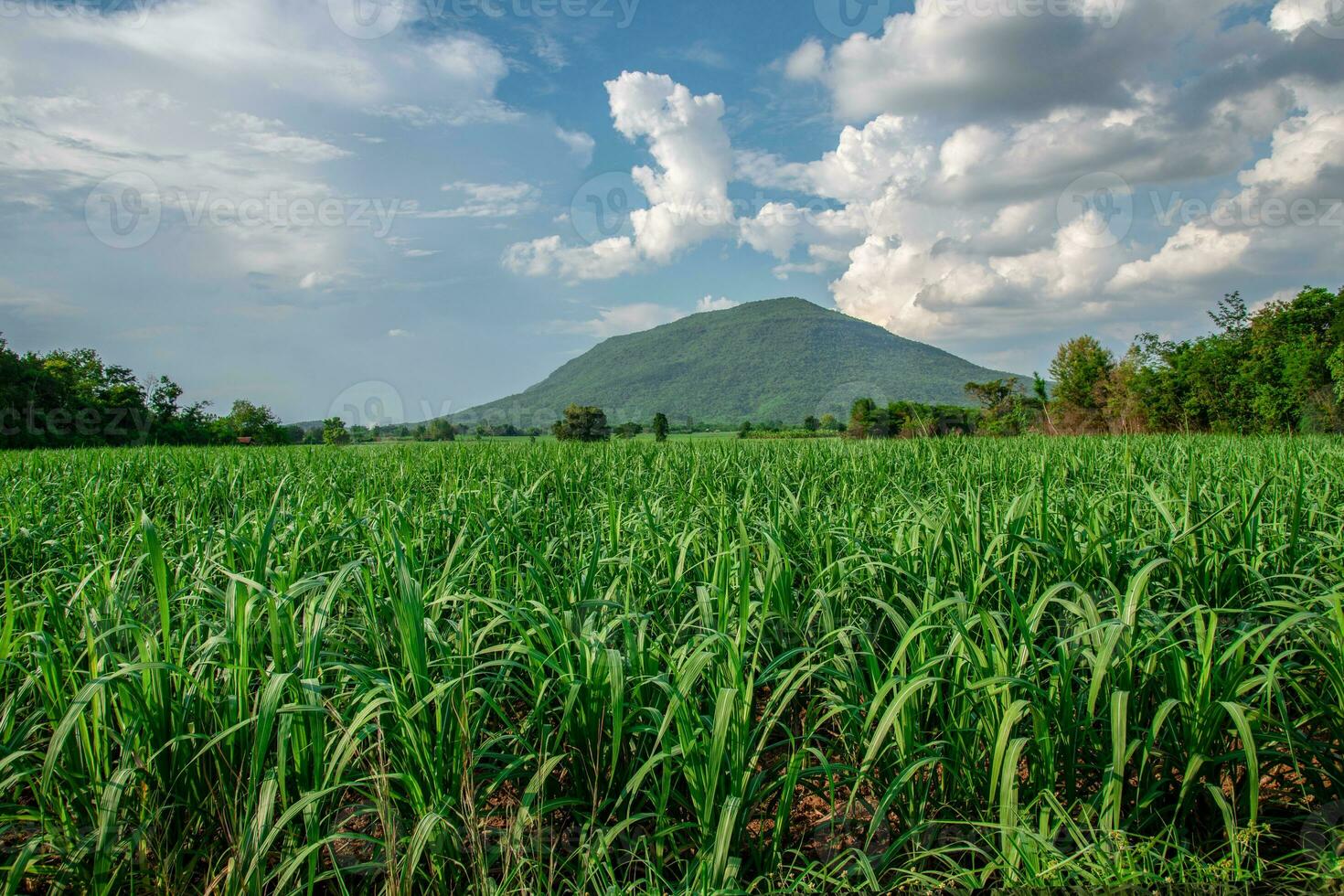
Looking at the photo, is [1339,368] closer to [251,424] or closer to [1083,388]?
[1083,388]

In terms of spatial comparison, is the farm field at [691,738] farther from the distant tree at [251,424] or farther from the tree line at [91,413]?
the distant tree at [251,424]

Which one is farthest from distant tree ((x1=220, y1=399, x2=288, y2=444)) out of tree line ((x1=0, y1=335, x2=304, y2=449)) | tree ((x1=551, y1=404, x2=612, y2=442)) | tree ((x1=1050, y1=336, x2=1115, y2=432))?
tree ((x1=1050, y1=336, x2=1115, y2=432))

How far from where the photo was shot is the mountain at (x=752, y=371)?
106 metres

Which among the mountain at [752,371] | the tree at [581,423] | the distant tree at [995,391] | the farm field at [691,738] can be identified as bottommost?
the farm field at [691,738]

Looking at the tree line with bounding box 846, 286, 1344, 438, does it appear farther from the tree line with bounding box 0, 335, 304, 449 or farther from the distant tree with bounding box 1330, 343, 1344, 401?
the tree line with bounding box 0, 335, 304, 449

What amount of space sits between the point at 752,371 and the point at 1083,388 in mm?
94950

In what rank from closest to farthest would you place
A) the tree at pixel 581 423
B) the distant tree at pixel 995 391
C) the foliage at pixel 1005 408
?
1. the foliage at pixel 1005 408
2. the tree at pixel 581 423
3. the distant tree at pixel 995 391

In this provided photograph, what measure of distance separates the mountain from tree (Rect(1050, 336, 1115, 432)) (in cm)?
5009

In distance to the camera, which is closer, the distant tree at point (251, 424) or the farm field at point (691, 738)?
the farm field at point (691, 738)

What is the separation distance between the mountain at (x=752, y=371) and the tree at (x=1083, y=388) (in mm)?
50089

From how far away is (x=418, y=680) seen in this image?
1.70m

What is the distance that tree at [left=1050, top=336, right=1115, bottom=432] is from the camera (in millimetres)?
37438

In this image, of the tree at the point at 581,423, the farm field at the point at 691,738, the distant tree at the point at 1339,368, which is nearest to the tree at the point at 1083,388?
the distant tree at the point at 1339,368

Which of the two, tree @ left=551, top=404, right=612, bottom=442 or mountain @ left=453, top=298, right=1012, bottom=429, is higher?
mountain @ left=453, top=298, right=1012, bottom=429
